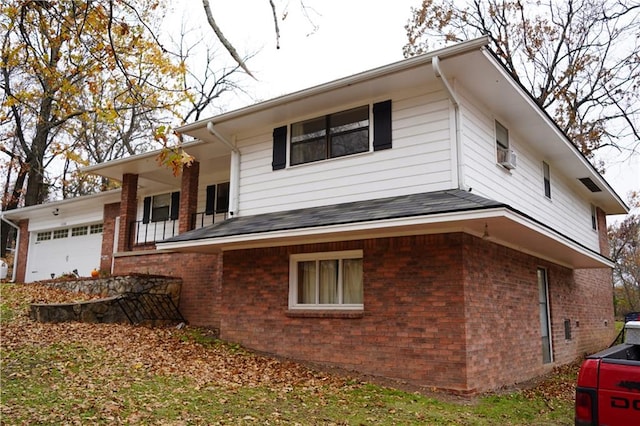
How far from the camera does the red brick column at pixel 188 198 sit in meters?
14.0

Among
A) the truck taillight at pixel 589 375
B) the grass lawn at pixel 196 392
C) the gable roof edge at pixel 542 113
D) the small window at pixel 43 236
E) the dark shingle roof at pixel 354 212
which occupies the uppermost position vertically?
the gable roof edge at pixel 542 113

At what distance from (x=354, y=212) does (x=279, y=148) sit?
321 centimetres

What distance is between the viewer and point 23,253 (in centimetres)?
2230

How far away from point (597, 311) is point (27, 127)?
80.7 feet

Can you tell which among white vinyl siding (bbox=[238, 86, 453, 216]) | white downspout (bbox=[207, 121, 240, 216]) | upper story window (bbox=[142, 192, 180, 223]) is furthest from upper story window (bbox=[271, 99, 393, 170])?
upper story window (bbox=[142, 192, 180, 223])

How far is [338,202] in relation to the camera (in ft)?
32.9

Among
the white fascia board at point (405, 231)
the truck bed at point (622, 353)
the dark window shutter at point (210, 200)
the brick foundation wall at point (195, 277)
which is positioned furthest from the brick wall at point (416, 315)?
the dark window shutter at point (210, 200)

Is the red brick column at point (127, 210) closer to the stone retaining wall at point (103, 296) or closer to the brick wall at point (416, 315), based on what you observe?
the stone retaining wall at point (103, 296)

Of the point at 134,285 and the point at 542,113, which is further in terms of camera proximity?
the point at 134,285

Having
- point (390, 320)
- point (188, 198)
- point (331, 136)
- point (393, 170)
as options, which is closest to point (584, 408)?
point (390, 320)

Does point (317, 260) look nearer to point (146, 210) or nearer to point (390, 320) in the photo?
point (390, 320)

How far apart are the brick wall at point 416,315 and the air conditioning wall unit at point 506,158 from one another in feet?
5.63

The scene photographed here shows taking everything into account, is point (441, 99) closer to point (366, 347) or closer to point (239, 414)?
point (366, 347)

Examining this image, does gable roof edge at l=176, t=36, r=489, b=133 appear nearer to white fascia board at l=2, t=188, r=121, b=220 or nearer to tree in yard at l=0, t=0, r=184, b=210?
tree in yard at l=0, t=0, r=184, b=210
